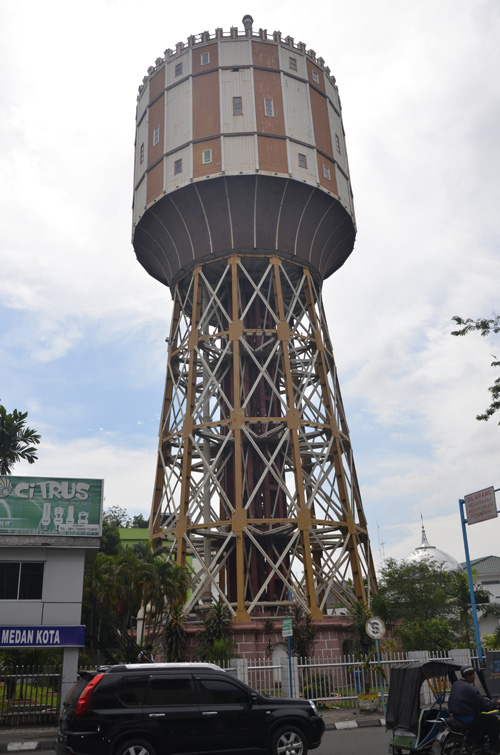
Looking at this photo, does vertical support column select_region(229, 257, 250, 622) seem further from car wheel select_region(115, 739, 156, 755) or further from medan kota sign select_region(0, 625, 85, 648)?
car wheel select_region(115, 739, 156, 755)

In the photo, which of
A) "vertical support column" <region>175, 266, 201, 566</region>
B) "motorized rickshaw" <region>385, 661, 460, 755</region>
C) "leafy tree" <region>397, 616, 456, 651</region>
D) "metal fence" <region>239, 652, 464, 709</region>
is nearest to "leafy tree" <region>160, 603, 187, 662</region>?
"vertical support column" <region>175, 266, 201, 566</region>

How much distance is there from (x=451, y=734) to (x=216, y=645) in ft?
54.6

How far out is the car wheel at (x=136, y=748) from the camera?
36.9 feet

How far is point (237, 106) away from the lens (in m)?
36.9

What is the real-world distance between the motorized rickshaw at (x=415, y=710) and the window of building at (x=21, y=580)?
35.0ft

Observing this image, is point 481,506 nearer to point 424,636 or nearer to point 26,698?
point 26,698

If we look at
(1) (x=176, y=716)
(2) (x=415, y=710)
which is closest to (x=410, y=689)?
(2) (x=415, y=710)

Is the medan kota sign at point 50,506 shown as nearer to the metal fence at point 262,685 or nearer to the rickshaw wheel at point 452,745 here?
the metal fence at point 262,685

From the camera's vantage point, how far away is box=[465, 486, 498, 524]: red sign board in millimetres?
22641

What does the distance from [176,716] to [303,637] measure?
17.4 meters

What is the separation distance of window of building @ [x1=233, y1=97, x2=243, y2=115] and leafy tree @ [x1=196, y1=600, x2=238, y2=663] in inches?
921

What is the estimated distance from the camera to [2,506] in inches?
797

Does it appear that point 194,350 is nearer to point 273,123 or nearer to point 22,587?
point 273,123

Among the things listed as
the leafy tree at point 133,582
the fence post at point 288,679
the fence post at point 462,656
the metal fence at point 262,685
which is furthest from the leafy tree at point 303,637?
the fence post at point 462,656
